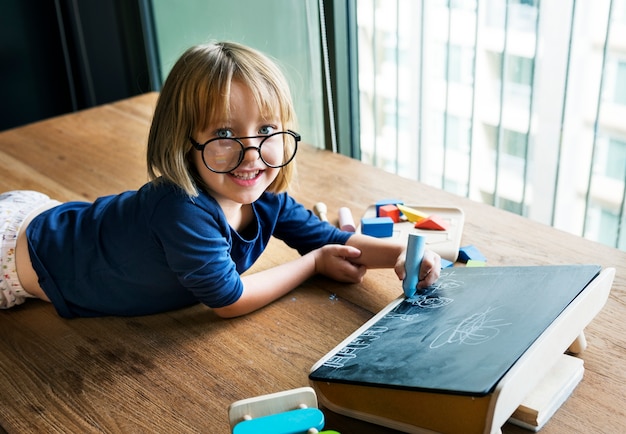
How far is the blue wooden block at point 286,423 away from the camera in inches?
35.1

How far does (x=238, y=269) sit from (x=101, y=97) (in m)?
1.87

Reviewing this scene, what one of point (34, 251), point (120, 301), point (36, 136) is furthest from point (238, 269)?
point (36, 136)

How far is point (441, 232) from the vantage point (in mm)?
1435

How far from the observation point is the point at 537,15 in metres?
1.56

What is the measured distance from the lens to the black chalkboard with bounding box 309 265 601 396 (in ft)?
2.92

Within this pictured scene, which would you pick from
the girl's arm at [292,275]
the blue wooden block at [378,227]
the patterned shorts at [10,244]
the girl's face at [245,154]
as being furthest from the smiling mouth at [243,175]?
the patterned shorts at [10,244]

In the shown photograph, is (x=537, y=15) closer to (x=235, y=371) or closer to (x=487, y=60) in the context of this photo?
(x=487, y=60)

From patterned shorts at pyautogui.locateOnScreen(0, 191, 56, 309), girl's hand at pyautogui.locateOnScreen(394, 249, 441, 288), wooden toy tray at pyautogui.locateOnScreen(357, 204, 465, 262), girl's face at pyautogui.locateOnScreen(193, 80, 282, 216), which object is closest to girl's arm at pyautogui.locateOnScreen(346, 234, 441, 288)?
girl's hand at pyautogui.locateOnScreen(394, 249, 441, 288)

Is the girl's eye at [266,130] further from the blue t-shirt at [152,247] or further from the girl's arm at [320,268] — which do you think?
the girl's arm at [320,268]

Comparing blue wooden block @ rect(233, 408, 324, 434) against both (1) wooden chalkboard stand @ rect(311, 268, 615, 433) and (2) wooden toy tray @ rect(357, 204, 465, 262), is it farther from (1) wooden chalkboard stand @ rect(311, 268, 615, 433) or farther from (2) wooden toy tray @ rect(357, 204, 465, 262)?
(2) wooden toy tray @ rect(357, 204, 465, 262)

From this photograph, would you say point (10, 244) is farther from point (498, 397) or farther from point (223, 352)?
point (498, 397)

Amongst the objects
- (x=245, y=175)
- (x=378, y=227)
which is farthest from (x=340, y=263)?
(x=245, y=175)

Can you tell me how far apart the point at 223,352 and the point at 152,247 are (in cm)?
21

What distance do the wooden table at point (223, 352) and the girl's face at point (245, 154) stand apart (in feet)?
0.75
